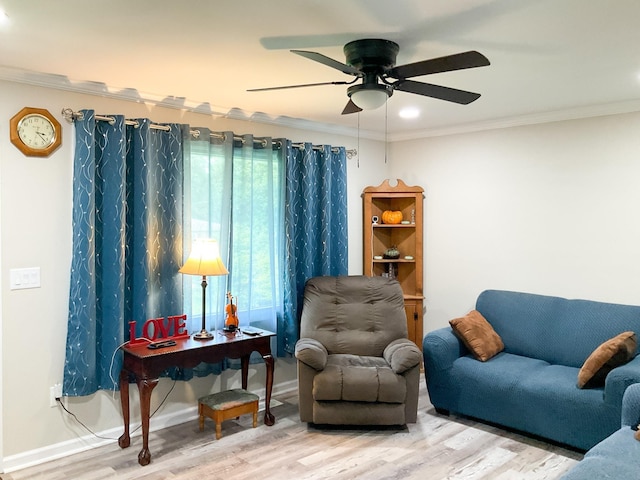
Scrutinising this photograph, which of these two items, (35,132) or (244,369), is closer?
(35,132)

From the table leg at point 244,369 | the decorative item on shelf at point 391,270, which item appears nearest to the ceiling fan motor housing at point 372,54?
the table leg at point 244,369

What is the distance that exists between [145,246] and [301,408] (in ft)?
5.22

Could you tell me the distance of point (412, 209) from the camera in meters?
5.30

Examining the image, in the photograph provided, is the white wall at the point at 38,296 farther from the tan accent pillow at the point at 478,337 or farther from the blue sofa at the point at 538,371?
the tan accent pillow at the point at 478,337

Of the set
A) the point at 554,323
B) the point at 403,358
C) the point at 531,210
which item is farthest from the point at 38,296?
the point at 531,210

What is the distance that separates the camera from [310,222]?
4609 millimetres

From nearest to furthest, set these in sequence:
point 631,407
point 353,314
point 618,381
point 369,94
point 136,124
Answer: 1. point 369,94
2. point 631,407
3. point 618,381
4. point 136,124
5. point 353,314

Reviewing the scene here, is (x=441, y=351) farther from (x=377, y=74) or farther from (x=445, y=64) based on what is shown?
(x=445, y=64)

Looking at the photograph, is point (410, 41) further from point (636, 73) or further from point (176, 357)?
point (176, 357)

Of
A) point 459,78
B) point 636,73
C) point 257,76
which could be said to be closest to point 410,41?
point 459,78

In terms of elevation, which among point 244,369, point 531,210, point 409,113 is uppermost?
point 409,113

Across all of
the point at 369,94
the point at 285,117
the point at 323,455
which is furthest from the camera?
the point at 285,117

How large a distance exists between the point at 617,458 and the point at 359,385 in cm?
163

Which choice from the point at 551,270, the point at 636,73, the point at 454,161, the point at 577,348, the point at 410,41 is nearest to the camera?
the point at 410,41
